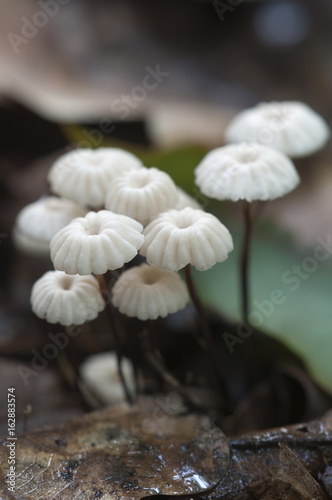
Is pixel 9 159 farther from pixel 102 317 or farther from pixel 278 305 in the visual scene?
pixel 278 305

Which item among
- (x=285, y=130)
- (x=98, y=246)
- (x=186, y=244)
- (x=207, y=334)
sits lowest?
(x=207, y=334)

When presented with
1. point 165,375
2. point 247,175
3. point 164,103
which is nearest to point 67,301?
point 165,375

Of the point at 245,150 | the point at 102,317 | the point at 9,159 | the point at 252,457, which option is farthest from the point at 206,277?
the point at 9,159

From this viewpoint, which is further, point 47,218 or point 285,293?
point 285,293

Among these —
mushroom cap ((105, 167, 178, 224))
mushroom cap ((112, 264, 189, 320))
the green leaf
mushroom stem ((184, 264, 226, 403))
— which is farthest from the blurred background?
mushroom cap ((105, 167, 178, 224))

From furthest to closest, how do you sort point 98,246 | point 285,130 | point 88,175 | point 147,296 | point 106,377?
point 106,377 → point 285,130 → point 88,175 → point 147,296 → point 98,246

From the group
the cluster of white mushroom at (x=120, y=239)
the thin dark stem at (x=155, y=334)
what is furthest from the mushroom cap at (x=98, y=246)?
the thin dark stem at (x=155, y=334)

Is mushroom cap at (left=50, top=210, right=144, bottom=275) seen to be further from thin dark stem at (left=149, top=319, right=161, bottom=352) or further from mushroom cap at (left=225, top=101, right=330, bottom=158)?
mushroom cap at (left=225, top=101, right=330, bottom=158)

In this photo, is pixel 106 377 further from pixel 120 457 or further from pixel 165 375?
pixel 120 457
